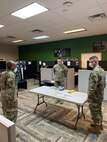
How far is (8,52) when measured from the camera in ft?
30.9

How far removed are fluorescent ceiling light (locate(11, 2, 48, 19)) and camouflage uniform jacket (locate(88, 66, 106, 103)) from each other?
1.80 m

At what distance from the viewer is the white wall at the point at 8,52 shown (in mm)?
9066

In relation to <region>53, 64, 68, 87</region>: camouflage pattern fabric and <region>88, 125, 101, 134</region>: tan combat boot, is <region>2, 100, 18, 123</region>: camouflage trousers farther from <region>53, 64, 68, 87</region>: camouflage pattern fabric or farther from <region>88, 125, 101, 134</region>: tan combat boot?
<region>53, 64, 68, 87</region>: camouflage pattern fabric

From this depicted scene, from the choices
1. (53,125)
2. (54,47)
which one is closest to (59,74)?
(53,125)

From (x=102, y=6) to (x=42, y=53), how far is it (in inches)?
246

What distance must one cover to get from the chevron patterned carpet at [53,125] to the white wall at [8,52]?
20.3 feet

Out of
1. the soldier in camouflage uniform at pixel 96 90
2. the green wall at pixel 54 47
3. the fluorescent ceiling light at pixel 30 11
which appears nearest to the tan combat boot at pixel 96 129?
the soldier in camouflage uniform at pixel 96 90

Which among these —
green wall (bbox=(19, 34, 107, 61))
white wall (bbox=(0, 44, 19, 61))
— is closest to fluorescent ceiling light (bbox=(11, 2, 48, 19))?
green wall (bbox=(19, 34, 107, 61))

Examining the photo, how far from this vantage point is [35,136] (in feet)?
7.92

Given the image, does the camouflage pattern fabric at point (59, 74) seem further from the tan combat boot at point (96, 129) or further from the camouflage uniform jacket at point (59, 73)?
the tan combat boot at point (96, 129)

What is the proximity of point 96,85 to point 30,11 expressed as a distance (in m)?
2.28

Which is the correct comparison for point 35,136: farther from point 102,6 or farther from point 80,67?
point 80,67

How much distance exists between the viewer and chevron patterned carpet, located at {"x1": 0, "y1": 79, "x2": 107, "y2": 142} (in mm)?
2352

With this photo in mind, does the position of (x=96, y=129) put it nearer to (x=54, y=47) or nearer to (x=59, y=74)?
(x=59, y=74)
